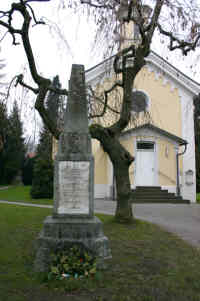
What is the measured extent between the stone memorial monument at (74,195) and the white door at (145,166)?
41.5 ft

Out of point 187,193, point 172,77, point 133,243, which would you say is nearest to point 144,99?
point 172,77

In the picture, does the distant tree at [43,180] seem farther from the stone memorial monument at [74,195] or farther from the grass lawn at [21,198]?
the stone memorial monument at [74,195]

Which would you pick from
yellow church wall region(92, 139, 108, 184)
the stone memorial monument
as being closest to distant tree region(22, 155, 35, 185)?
yellow church wall region(92, 139, 108, 184)

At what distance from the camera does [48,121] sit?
8.71 m

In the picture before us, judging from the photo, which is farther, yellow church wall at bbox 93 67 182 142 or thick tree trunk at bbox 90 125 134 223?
yellow church wall at bbox 93 67 182 142

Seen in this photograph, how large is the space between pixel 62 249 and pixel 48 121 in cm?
439

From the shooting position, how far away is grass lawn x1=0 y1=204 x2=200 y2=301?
4.25 m

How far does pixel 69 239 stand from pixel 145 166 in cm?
1362

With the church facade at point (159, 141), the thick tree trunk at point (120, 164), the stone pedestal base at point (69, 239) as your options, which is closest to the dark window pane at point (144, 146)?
the church facade at point (159, 141)

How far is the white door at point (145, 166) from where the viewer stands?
60.1 feet

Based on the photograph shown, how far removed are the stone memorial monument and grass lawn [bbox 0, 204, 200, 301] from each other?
47 centimetres

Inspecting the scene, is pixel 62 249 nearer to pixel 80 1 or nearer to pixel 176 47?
pixel 80 1

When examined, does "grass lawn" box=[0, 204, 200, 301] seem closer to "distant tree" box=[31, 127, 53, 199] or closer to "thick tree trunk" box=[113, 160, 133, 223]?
"thick tree trunk" box=[113, 160, 133, 223]

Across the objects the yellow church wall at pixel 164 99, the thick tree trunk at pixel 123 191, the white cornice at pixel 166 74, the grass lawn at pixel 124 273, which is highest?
the white cornice at pixel 166 74
